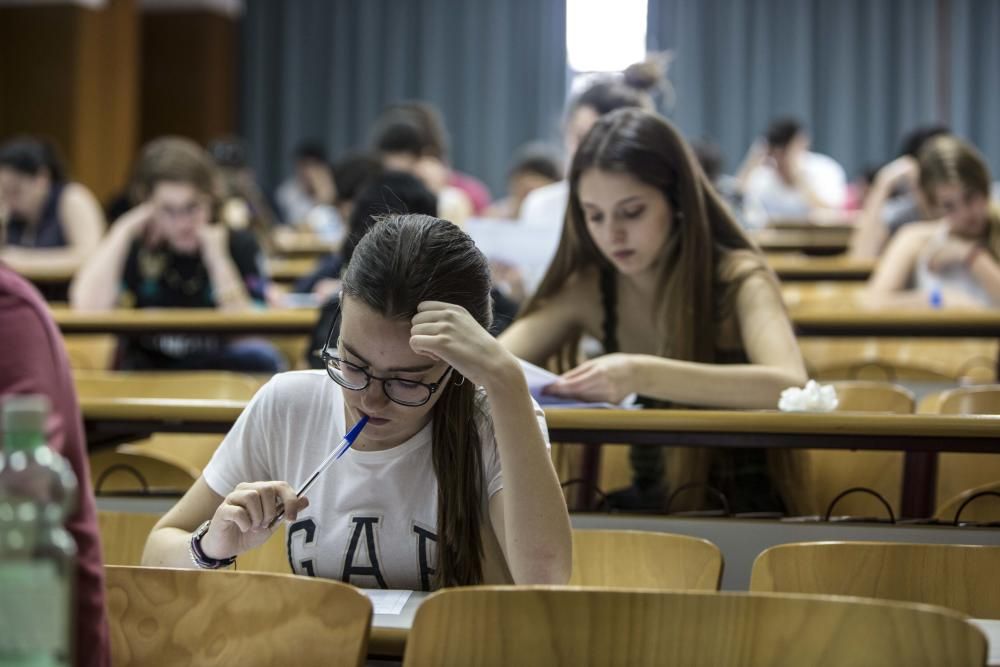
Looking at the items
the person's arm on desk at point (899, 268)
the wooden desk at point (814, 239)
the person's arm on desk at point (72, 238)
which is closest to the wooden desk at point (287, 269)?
the person's arm on desk at point (72, 238)

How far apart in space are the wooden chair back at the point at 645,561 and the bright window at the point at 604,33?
925 centimetres

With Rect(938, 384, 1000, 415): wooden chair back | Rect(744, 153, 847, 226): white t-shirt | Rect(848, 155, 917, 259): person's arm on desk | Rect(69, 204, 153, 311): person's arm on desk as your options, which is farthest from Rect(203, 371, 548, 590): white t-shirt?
Rect(744, 153, 847, 226): white t-shirt

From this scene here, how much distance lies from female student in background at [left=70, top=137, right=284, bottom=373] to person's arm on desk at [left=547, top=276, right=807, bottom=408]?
210 centimetres

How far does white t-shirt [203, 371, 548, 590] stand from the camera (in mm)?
1714

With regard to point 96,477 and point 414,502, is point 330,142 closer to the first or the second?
point 96,477

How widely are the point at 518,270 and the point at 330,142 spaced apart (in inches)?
309

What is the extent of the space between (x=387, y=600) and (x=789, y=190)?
7337 mm

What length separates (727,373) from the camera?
2.41 metres

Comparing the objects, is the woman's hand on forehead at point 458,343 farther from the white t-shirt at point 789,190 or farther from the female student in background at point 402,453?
the white t-shirt at point 789,190

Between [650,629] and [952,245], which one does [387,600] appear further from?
[952,245]

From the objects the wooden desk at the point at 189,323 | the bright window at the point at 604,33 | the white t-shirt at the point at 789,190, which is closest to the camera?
the wooden desk at the point at 189,323

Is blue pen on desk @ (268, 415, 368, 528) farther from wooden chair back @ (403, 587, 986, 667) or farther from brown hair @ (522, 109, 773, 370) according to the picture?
brown hair @ (522, 109, 773, 370)

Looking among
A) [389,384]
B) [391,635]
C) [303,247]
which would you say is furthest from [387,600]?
[303,247]

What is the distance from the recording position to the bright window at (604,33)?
10.8 meters
